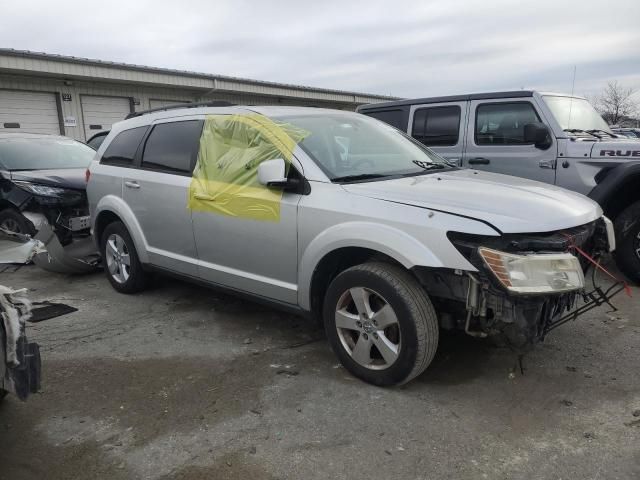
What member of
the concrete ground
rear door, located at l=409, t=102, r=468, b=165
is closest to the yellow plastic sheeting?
the concrete ground

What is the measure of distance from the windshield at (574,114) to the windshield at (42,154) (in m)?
6.19

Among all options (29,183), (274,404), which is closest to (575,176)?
(274,404)

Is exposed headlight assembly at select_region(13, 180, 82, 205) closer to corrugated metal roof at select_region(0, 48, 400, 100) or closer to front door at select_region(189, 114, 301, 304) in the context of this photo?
front door at select_region(189, 114, 301, 304)

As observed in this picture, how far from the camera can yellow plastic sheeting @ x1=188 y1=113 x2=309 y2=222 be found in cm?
369

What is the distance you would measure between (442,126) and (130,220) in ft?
12.9

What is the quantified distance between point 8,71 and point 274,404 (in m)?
12.4

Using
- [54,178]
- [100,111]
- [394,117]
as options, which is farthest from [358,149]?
[100,111]

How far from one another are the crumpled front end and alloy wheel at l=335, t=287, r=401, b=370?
0.32m

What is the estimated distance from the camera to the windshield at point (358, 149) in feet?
11.9

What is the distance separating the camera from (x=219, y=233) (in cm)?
402

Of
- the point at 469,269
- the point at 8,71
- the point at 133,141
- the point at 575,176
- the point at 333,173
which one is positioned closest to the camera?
the point at 469,269

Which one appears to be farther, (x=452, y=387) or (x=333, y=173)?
(x=333, y=173)

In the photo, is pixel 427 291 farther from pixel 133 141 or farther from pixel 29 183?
pixel 29 183

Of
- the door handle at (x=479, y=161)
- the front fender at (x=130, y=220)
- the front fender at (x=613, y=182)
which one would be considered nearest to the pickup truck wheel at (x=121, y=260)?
the front fender at (x=130, y=220)
